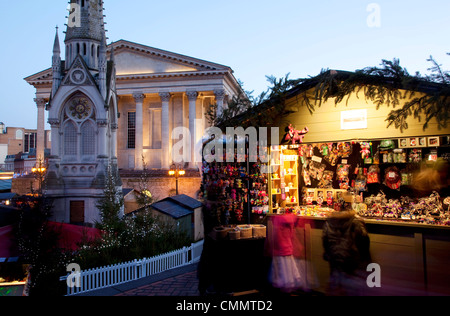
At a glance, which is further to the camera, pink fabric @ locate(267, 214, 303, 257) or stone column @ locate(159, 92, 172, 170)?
stone column @ locate(159, 92, 172, 170)

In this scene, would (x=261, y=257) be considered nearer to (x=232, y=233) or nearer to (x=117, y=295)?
(x=232, y=233)

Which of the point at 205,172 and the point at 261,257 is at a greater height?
the point at 205,172

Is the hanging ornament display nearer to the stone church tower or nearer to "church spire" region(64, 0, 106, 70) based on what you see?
the stone church tower

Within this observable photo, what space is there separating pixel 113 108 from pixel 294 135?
10.7 meters

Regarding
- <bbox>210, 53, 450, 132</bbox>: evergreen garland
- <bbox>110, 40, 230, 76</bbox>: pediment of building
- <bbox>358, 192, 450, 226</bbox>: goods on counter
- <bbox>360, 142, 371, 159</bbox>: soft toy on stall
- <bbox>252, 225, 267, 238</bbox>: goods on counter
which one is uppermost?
<bbox>110, 40, 230, 76</bbox>: pediment of building

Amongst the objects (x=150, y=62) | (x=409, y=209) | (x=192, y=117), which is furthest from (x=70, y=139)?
(x=150, y=62)

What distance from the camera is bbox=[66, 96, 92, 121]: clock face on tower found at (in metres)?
14.6

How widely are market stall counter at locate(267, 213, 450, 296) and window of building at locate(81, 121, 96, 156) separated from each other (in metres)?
11.2

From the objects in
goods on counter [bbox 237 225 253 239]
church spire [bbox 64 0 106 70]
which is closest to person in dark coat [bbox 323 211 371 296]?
goods on counter [bbox 237 225 253 239]

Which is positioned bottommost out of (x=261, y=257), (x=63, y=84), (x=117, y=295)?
(x=117, y=295)

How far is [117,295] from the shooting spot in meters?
7.14

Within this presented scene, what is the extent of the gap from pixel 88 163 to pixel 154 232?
18.3 ft

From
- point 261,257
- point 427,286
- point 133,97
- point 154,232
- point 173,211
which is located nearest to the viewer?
point 427,286

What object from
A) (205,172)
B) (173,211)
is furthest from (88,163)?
(205,172)
